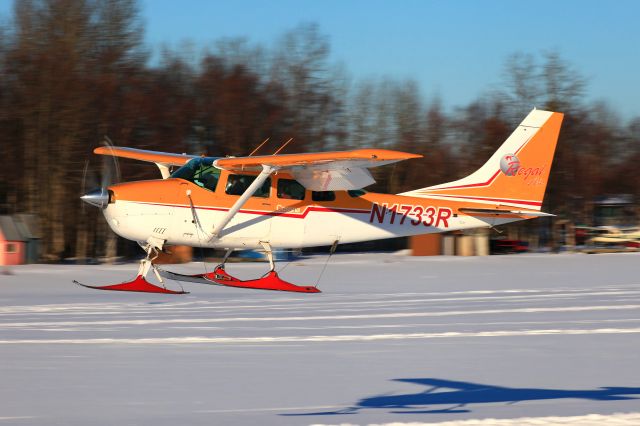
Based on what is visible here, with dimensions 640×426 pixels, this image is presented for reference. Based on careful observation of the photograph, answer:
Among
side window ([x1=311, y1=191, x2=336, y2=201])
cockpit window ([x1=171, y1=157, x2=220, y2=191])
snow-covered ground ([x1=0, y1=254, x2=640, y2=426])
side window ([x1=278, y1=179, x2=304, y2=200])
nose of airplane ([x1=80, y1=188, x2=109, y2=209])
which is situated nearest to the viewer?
snow-covered ground ([x1=0, y1=254, x2=640, y2=426])

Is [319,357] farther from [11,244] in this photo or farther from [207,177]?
[11,244]

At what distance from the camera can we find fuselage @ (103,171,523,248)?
12961 millimetres

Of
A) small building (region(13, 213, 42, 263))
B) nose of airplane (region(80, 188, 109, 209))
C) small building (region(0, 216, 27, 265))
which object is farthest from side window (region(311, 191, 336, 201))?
small building (region(13, 213, 42, 263))

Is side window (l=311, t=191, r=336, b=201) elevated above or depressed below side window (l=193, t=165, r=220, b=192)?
below

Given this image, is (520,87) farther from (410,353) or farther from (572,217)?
(410,353)

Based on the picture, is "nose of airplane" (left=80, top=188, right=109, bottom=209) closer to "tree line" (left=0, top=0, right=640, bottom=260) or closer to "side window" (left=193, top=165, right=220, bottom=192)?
"side window" (left=193, top=165, right=220, bottom=192)

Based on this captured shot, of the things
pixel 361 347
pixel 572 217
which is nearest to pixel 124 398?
pixel 361 347

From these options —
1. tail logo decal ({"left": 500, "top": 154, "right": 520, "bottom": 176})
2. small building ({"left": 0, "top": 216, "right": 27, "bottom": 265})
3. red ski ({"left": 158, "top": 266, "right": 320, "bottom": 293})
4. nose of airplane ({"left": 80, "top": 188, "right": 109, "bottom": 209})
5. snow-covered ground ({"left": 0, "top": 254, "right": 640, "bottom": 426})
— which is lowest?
snow-covered ground ({"left": 0, "top": 254, "right": 640, "bottom": 426})

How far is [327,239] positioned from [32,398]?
891 cm

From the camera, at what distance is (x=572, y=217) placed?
36.4 meters

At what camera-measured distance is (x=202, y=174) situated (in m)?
13.5

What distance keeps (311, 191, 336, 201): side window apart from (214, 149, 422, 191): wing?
200mm

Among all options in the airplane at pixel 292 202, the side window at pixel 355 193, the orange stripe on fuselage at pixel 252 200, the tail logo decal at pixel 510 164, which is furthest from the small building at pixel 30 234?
the tail logo decal at pixel 510 164

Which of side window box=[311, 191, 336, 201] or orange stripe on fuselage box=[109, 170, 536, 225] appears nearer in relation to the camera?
orange stripe on fuselage box=[109, 170, 536, 225]
